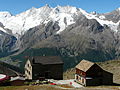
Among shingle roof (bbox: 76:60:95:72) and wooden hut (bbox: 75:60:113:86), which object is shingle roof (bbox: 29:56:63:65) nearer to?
shingle roof (bbox: 76:60:95:72)

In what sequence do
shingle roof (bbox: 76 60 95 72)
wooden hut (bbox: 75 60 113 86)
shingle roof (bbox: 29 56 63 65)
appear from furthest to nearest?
shingle roof (bbox: 29 56 63 65) → shingle roof (bbox: 76 60 95 72) → wooden hut (bbox: 75 60 113 86)

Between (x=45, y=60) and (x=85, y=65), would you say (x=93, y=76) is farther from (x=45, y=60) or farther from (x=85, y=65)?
(x=45, y=60)

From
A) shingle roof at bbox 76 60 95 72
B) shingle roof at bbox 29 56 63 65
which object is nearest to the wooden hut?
shingle roof at bbox 76 60 95 72

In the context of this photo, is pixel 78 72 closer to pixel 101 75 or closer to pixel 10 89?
pixel 101 75

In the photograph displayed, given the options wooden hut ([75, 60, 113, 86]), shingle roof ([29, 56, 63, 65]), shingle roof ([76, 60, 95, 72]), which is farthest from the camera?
shingle roof ([29, 56, 63, 65])

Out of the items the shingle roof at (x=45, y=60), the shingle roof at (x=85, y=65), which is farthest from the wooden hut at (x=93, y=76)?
the shingle roof at (x=45, y=60)

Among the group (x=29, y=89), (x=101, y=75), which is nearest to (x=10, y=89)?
(x=29, y=89)

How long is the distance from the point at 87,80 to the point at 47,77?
26.0 metres

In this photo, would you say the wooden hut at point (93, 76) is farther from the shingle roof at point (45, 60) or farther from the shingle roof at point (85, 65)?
the shingle roof at point (45, 60)

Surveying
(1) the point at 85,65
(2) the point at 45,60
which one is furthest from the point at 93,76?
(2) the point at 45,60

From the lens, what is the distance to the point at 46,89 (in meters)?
61.3

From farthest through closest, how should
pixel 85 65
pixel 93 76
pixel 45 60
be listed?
pixel 45 60
pixel 85 65
pixel 93 76

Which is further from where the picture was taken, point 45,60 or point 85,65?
point 45,60

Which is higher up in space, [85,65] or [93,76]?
[85,65]
